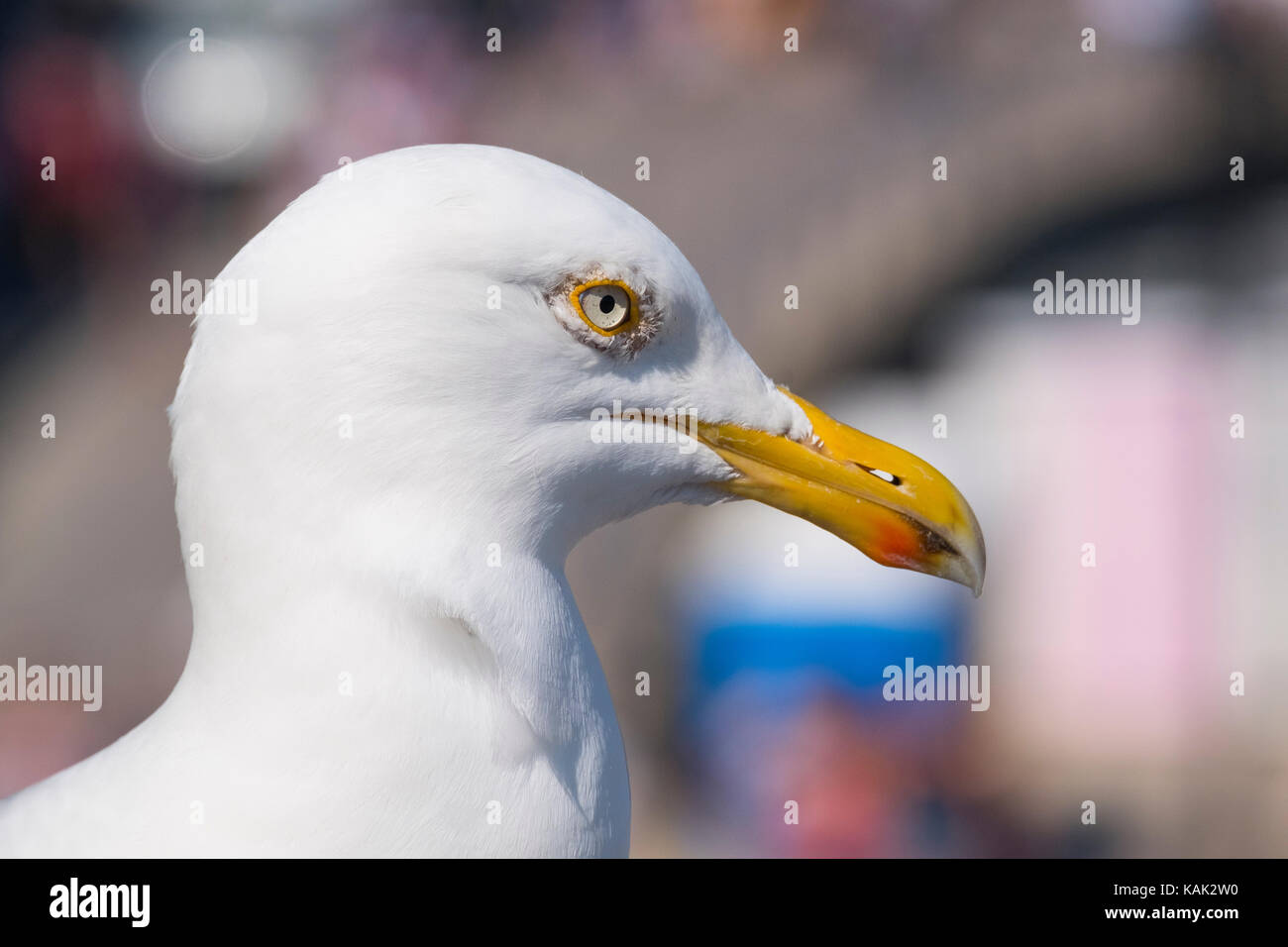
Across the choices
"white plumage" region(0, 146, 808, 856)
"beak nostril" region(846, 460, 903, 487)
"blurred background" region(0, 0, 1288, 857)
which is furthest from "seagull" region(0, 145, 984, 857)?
"blurred background" region(0, 0, 1288, 857)

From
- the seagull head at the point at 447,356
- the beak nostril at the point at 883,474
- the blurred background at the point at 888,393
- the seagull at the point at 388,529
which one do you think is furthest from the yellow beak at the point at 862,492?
the blurred background at the point at 888,393

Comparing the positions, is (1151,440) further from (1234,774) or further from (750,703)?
(750,703)

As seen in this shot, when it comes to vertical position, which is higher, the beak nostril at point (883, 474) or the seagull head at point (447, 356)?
the seagull head at point (447, 356)

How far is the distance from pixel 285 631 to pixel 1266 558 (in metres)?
3.52

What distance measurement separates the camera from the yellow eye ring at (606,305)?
140 centimetres

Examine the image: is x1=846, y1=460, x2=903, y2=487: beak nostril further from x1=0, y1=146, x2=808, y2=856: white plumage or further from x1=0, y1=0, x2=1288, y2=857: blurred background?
x1=0, y1=0, x2=1288, y2=857: blurred background

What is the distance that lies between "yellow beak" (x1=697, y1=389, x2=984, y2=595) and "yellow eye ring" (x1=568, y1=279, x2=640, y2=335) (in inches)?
7.3

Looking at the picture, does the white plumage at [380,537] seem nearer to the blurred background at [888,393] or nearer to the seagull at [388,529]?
the seagull at [388,529]

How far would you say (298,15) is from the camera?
4.64 metres

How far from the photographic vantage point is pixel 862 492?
1581 millimetres

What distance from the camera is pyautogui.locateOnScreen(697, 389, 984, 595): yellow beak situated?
157cm

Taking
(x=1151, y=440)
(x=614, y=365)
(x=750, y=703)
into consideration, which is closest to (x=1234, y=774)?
(x=1151, y=440)

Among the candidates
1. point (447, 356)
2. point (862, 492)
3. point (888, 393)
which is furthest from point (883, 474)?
point (888, 393)

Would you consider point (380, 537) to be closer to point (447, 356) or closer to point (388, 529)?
point (388, 529)
